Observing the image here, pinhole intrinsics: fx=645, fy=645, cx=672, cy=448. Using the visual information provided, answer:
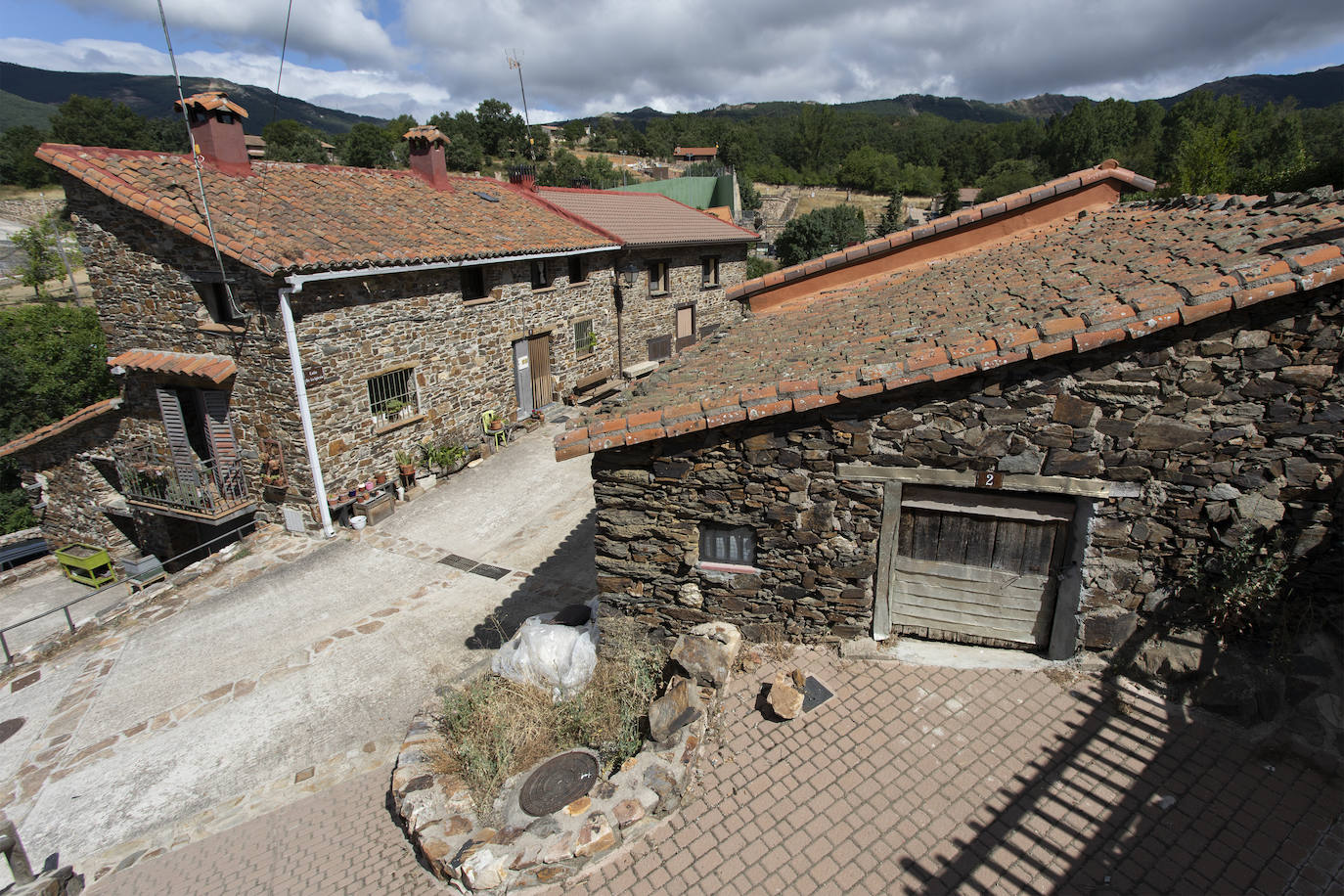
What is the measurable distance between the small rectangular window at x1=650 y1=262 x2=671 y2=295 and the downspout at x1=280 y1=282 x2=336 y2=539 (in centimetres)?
1324

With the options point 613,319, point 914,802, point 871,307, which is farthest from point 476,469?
point 914,802

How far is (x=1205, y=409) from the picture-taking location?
514 cm

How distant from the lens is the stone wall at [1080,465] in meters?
5.01

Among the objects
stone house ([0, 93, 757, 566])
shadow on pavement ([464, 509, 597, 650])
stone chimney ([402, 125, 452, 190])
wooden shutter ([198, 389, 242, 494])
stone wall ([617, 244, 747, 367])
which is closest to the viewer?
shadow on pavement ([464, 509, 597, 650])

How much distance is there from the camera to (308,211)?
12.8 metres

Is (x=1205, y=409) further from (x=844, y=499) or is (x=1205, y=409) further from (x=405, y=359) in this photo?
(x=405, y=359)

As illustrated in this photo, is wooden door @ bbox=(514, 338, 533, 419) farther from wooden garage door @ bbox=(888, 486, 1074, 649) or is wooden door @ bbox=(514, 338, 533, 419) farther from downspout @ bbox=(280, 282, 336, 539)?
wooden garage door @ bbox=(888, 486, 1074, 649)

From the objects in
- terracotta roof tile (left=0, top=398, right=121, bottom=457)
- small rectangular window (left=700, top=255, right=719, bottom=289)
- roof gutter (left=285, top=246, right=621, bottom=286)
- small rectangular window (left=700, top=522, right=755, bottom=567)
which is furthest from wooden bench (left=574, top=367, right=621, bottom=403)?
small rectangular window (left=700, top=522, right=755, bottom=567)

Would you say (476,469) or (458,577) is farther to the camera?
(476,469)

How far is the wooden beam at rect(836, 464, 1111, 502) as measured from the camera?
5.47 meters

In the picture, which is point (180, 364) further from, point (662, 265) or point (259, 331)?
point (662, 265)

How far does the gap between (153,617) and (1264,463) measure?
45.3 feet

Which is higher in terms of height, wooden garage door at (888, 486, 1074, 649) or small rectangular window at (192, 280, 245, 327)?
small rectangular window at (192, 280, 245, 327)

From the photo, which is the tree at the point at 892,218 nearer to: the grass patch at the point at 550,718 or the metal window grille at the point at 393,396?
the metal window grille at the point at 393,396
